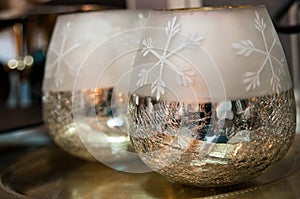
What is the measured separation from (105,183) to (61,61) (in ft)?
0.36

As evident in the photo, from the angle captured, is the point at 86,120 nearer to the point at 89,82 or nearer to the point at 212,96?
the point at 89,82

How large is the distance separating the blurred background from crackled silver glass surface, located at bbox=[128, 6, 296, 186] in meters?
0.27

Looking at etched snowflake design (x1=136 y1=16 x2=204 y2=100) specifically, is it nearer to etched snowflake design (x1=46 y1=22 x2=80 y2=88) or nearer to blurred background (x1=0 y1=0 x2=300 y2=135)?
etched snowflake design (x1=46 y1=22 x2=80 y2=88)

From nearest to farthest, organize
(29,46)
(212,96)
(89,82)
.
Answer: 1. (212,96)
2. (89,82)
3. (29,46)

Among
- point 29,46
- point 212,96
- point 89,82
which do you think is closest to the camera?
point 212,96

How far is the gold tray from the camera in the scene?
1.05 ft

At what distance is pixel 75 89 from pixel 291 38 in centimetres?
29

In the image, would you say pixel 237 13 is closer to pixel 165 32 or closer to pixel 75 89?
pixel 165 32

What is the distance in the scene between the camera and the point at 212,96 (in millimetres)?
291

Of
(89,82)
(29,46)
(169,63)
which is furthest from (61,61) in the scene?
(29,46)

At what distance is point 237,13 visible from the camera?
11.9 inches

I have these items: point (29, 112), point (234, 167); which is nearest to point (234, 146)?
point (234, 167)

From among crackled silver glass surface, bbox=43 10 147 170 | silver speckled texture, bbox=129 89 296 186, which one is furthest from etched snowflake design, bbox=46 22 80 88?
silver speckled texture, bbox=129 89 296 186

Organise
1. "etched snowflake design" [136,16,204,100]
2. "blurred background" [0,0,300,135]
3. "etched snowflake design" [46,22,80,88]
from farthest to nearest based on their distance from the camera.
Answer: "blurred background" [0,0,300,135]
"etched snowflake design" [46,22,80,88]
"etched snowflake design" [136,16,204,100]
